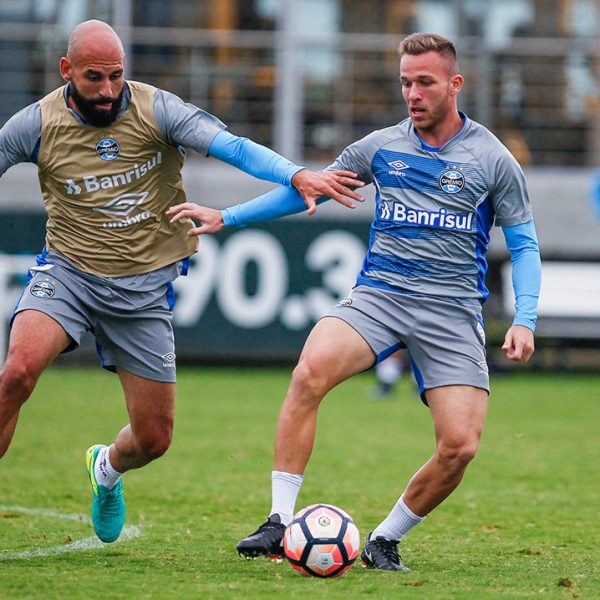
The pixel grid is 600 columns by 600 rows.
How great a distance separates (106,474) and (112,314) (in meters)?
0.95

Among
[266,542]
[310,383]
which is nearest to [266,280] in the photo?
[310,383]

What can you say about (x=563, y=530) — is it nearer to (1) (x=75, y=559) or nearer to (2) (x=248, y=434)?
(1) (x=75, y=559)

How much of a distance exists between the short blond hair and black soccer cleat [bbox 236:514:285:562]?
2355 millimetres

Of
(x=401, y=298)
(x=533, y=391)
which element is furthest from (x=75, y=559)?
(x=533, y=391)

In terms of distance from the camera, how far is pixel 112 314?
21.4 feet

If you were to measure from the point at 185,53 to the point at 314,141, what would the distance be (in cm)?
256

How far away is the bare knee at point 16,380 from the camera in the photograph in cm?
592

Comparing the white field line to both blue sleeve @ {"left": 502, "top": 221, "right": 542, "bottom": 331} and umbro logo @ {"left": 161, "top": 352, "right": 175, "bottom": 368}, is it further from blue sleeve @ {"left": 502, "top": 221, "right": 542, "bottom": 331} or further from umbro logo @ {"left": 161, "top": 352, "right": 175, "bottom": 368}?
blue sleeve @ {"left": 502, "top": 221, "right": 542, "bottom": 331}

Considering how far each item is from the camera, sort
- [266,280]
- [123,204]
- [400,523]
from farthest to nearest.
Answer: [266,280]
[123,204]
[400,523]

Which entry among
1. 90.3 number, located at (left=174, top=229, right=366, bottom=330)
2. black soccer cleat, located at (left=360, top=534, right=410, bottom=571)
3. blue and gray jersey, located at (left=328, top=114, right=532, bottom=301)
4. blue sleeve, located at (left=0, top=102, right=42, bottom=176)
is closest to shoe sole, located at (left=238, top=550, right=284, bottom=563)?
black soccer cleat, located at (left=360, top=534, right=410, bottom=571)

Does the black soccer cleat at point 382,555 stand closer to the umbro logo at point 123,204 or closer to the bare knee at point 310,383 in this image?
the bare knee at point 310,383

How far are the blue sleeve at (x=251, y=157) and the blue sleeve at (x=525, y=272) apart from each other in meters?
1.13

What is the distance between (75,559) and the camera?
6.29m

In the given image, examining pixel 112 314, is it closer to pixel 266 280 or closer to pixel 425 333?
pixel 425 333
